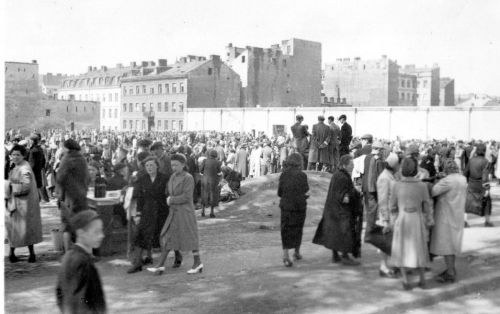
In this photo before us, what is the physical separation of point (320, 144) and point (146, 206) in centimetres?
899

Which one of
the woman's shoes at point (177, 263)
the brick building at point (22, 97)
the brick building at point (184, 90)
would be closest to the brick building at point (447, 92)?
the brick building at point (184, 90)

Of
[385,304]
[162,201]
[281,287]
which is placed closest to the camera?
[385,304]

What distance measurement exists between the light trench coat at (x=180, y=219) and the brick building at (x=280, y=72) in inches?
2708

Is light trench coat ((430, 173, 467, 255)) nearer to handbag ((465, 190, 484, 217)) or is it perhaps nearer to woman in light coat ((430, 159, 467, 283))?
woman in light coat ((430, 159, 467, 283))

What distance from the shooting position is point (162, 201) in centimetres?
859

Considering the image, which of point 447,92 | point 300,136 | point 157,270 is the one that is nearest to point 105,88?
point 447,92

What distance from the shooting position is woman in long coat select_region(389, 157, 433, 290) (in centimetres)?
734

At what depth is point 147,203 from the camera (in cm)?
846

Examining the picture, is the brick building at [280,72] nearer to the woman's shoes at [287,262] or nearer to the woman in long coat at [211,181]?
the woman in long coat at [211,181]

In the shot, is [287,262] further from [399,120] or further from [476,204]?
[399,120]

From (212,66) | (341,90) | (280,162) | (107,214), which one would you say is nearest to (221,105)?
(212,66)

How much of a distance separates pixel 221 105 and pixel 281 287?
67919mm

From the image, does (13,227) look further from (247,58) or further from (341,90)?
(341,90)

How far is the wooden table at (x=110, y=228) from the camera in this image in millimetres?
9633
